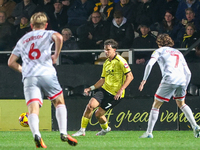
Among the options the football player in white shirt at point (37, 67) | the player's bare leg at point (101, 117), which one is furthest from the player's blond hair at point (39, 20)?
the player's bare leg at point (101, 117)

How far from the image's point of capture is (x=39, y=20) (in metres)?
6.06

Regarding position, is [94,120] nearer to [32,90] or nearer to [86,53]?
[86,53]

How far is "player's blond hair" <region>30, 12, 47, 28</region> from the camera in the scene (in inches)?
238

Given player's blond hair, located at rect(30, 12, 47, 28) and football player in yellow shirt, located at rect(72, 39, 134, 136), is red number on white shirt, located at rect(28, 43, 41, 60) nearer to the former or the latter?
player's blond hair, located at rect(30, 12, 47, 28)

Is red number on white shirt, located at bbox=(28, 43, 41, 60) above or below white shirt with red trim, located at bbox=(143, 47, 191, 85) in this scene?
above

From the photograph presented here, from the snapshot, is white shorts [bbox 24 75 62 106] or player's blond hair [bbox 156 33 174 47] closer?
white shorts [bbox 24 75 62 106]

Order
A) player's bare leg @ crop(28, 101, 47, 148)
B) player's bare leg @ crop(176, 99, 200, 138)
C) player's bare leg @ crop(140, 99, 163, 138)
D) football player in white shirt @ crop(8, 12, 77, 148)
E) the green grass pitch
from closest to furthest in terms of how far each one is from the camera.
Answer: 1. player's bare leg @ crop(28, 101, 47, 148)
2. football player in white shirt @ crop(8, 12, 77, 148)
3. the green grass pitch
4. player's bare leg @ crop(140, 99, 163, 138)
5. player's bare leg @ crop(176, 99, 200, 138)

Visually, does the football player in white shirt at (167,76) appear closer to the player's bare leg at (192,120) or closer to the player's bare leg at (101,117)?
the player's bare leg at (192,120)

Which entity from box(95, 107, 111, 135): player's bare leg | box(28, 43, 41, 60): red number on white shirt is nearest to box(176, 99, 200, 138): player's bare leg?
box(95, 107, 111, 135): player's bare leg

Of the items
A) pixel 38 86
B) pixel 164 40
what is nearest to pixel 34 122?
pixel 38 86

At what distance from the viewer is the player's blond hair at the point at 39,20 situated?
238 inches

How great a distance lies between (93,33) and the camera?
1231cm

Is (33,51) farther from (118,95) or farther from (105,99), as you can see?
(105,99)

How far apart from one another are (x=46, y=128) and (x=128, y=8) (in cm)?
410
